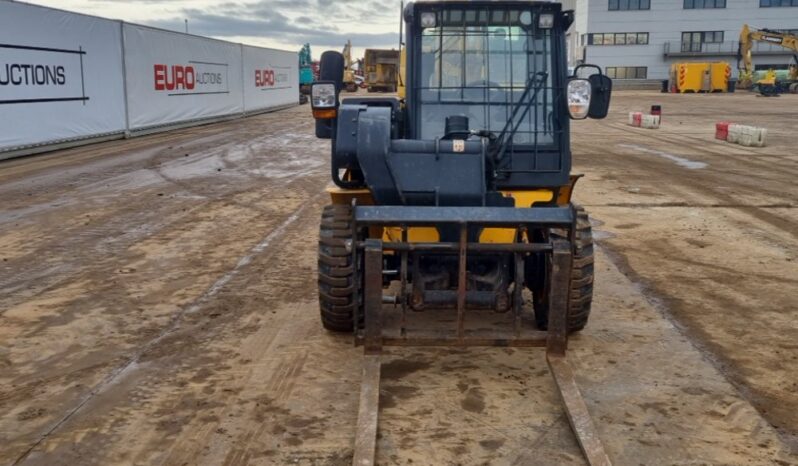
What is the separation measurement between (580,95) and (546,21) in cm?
90

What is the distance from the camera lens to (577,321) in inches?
226

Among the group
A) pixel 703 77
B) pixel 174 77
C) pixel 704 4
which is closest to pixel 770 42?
pixel 703 77

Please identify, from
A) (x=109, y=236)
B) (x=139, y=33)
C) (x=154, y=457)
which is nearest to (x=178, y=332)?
(x=154, y=457)

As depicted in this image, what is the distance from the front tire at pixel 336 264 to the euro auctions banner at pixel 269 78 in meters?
30.4

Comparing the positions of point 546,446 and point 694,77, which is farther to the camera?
point 694,77

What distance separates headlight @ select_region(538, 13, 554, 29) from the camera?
236 inches

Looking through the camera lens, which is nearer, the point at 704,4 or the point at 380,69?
the point at 380,69

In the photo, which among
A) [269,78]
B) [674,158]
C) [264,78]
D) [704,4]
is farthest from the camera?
[704,4]

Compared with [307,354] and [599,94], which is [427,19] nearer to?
→ [599,94]

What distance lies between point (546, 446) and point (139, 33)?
22240 millimetres

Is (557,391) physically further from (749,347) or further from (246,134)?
(246,134)

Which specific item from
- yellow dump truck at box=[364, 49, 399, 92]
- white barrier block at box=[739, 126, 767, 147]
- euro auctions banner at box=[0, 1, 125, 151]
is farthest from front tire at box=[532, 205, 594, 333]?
yellow dump truck at box=[364, 49, 399, 92]

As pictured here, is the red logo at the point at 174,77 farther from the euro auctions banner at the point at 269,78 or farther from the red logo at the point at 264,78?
the red logo at the point at 264,78

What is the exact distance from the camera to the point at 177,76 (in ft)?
86.2
